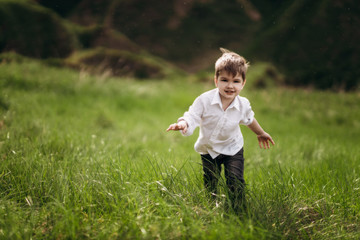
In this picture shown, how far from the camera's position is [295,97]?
11891 millimetres

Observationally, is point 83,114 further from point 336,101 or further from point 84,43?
point 84,43

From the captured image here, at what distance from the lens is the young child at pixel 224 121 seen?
2096 millimetres

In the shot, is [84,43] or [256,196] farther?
[84,43]

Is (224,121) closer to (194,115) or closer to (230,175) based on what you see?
(194,115)

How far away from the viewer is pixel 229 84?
2.12 meters

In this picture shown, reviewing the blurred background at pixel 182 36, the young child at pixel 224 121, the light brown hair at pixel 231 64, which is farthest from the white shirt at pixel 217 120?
the blurred background at pixel 182 36

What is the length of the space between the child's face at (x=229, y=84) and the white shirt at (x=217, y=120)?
0.08m

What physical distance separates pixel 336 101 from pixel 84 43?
14.6m

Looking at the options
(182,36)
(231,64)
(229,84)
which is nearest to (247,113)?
(229,84)

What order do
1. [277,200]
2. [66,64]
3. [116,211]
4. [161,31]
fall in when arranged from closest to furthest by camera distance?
1. [116,211]
2. [277,200]
3. [66,64]
4. [161,31]

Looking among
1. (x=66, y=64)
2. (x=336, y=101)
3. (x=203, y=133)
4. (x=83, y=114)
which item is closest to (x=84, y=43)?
(x=66, y=64)

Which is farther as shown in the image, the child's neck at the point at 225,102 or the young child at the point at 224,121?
the child's neck at the point at 225,102

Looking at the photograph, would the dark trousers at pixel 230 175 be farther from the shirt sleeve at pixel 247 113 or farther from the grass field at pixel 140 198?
the shirt sleeve at pixel 247 113

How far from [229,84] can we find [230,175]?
0.73 meters
